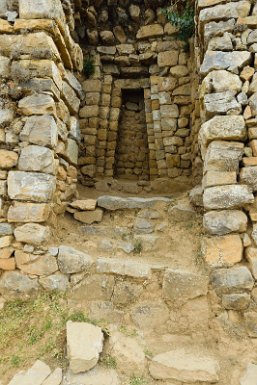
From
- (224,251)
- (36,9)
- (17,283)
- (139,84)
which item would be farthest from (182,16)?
(17,283)

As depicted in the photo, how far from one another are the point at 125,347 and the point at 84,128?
410cm

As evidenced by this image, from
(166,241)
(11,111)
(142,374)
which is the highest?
(11,111)

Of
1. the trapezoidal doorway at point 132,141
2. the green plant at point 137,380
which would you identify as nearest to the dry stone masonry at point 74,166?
the green plant at point 137,380

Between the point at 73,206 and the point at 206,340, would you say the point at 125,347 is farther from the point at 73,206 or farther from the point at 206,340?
the point at 73,206

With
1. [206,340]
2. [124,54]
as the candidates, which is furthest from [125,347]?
[124,54]

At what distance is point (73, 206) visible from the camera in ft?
11.5

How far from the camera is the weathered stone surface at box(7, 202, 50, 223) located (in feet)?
9.15

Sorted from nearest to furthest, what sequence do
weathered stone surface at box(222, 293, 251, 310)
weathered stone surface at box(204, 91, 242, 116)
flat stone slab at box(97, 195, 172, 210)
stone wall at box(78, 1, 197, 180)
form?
1. weathered stone surface at box(222, 293, 251, 310)
2. weathered stone surface at box(204, 91, 242, 116)
3. flat stone slab at box(97, 195, 172, 210)
4. stone wall at box(78, 1, 197, 180)

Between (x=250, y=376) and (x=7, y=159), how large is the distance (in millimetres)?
2867

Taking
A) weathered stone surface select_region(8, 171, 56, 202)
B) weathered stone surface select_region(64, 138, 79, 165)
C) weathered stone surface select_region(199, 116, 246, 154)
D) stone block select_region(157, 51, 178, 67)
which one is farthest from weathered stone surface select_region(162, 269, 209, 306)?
stone block select_region(157, 51, 178, 67)

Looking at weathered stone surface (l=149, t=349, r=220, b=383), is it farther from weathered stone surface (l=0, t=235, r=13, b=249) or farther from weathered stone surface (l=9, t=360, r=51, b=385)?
weathered stone surface (l=0, t=235, r=13, b=249)

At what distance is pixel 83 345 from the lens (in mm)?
2273

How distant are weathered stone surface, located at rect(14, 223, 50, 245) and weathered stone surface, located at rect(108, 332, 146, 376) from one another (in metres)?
1.14

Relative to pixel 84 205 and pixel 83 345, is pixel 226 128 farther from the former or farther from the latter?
pixel 83 345
